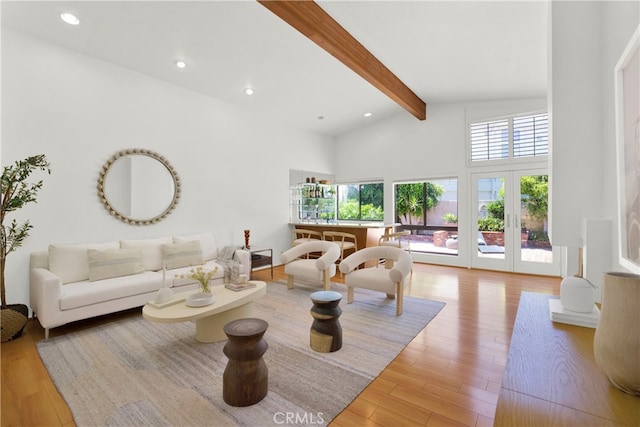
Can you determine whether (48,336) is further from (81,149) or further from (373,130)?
(373,130)

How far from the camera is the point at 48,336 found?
9.21 ft

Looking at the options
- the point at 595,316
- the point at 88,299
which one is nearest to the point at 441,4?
the point at 595,316

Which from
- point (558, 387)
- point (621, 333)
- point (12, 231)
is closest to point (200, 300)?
point (12, 231)

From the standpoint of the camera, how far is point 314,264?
420cm

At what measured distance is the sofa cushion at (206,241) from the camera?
14.2 feet

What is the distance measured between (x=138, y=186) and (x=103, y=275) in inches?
55.1

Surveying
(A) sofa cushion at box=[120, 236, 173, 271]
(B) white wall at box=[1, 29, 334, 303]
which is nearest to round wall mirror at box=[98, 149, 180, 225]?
(B) white wall at box=[1, 29, 334, 303]

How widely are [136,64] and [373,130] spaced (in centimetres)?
499

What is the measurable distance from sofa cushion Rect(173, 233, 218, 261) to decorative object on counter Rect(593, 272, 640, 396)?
4.42 meters

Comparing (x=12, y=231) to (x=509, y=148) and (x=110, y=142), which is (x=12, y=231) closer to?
(x=110, y=142)

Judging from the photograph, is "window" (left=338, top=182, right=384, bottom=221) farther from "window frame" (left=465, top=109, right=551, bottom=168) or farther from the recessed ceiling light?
the recessed ceiling light

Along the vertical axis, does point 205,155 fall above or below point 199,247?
above

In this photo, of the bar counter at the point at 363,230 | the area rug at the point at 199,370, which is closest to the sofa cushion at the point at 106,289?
the area rug at the point at 199,370

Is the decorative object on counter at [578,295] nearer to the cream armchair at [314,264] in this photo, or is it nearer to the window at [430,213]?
the cream armchair at [314,264]
